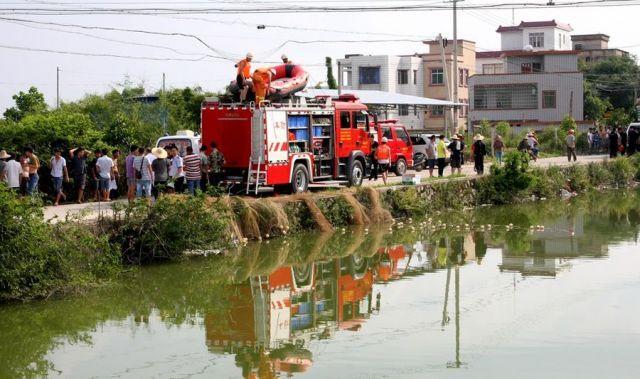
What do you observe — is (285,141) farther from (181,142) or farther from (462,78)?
(462,78)

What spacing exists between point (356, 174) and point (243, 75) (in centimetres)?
517

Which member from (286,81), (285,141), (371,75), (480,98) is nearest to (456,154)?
(286,81)

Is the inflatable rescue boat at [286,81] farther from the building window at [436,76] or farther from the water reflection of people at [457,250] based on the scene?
the building window at [436,76]

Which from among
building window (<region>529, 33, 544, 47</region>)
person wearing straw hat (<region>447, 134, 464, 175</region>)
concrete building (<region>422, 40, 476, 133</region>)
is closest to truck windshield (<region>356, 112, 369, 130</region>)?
person wearing straw hat (<region>447, 134, 464, 175</region>)

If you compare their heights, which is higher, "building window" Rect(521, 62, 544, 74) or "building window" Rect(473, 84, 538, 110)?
"building window" Rect(521, 62, 544, 74)

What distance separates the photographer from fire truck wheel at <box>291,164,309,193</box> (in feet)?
87.0

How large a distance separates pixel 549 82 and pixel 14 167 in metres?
57.0

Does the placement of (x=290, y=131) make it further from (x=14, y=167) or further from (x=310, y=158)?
(x=14, y=167)

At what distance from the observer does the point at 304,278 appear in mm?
19266

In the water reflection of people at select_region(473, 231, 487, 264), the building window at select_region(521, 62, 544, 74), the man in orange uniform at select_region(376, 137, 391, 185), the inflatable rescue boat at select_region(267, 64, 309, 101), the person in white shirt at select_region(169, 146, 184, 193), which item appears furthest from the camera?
the building window at select_region(521, 62, 544, 74)

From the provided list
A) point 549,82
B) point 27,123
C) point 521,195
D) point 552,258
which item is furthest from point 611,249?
point 549,82

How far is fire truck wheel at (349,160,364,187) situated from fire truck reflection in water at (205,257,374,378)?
814 centimetres

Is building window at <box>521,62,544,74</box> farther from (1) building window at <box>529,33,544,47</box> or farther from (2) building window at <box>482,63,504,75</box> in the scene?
(1) building window at <box>529,33,544,47</box>

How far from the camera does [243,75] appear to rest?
84.0 feet
